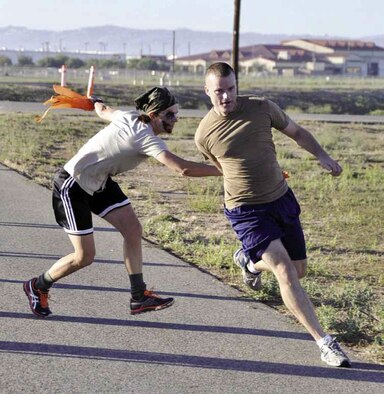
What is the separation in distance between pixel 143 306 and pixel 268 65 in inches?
6551

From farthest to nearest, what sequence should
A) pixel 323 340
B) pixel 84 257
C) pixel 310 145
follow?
1. pixel 84 257
2. pixel 310 145
3. pixel 323 340

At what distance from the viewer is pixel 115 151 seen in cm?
677

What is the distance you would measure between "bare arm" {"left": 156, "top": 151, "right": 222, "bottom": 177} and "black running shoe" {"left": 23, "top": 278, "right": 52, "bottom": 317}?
1479 millimetres

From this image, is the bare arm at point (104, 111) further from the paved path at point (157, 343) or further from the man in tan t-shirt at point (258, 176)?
the paved path at point (157, 343)

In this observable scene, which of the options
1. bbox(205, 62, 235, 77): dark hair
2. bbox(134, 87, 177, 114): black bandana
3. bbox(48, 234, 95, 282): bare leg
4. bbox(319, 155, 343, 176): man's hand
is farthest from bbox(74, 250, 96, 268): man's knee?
bbox(319, 155, 343, 176): man's hand

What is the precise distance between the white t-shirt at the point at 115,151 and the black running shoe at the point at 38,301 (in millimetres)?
916

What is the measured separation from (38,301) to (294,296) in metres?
2.07

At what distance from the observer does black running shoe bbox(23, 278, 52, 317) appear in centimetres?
730

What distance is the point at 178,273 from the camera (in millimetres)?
9016

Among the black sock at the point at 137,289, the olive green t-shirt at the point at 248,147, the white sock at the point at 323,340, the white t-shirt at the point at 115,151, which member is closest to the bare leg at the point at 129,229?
the black sock at the point at 137,289

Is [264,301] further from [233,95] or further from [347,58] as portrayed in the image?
[347,58]

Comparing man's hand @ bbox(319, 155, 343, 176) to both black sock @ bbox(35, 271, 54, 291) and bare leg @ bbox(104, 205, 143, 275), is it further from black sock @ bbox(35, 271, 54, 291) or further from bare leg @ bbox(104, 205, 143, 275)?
black sock @ bbox(35, 271, 54, 291)

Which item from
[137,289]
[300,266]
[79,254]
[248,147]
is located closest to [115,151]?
[79,254]

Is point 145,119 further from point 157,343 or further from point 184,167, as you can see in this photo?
point 157,343
